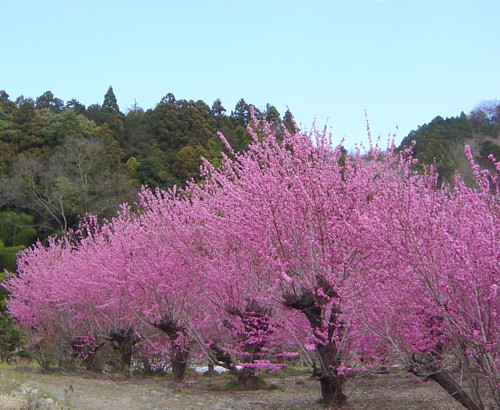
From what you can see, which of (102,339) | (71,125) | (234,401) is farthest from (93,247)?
(71,125)

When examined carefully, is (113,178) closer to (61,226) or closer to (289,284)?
(61,226)

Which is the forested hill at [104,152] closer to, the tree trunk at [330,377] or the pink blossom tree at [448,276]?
the tree trunk at [330,377]

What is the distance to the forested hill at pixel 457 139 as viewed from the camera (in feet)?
72.9

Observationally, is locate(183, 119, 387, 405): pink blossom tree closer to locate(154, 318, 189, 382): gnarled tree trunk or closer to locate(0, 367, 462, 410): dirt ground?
locate(0, 367, 462, 410): dirt ground

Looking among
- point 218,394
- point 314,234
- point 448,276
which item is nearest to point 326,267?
point 314,234

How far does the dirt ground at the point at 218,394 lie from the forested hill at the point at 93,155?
610 inches

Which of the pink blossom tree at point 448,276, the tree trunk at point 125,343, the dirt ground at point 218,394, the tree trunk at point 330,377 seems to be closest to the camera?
the pink blossom tree at point 448,276

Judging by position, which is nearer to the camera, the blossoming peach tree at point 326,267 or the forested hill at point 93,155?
the blossoming peach tree at point 326,267

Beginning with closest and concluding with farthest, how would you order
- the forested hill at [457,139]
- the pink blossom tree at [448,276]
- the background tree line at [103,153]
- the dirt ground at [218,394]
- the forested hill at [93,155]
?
the pink blossom tree at [448,276], the dirt ground at [218,394], the forested hill at [457,139], the background tree line at [103,153], the forested hill at [93,155]

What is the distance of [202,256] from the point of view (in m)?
9.91

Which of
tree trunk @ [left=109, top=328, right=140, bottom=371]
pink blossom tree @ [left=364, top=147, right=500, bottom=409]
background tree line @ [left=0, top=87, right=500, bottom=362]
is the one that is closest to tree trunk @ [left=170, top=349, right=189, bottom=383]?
tree trunk @ [left=109, top=328, right=140, bottom=371]

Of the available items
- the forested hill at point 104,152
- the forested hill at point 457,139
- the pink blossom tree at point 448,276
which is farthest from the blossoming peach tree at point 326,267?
the forested hill at point 104,152

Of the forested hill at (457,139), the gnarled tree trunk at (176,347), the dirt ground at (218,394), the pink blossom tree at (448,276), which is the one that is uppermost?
the forested hill at (457,139)

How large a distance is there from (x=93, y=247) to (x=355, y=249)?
11408mm
